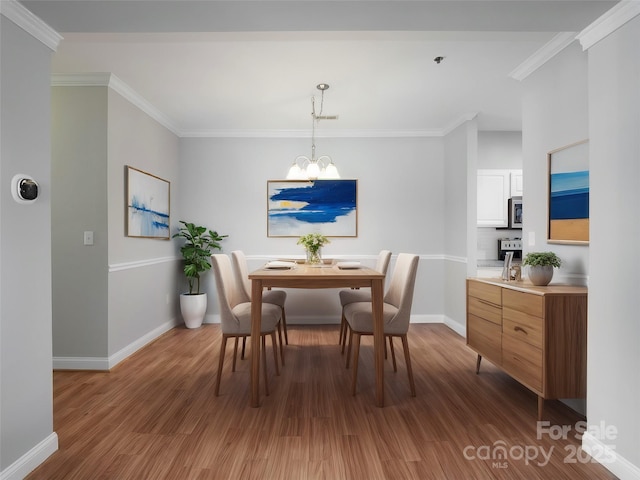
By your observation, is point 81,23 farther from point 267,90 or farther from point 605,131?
point 605,131

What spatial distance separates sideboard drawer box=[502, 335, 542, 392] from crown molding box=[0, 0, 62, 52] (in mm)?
3221

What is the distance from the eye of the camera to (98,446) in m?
1.97

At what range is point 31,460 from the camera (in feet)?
5.78

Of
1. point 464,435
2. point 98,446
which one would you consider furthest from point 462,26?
point 98,446

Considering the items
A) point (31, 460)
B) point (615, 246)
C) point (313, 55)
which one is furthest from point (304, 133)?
point (31, 460)

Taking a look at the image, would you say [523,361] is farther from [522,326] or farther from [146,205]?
[146,205]

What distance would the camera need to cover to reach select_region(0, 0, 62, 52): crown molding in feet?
5.44

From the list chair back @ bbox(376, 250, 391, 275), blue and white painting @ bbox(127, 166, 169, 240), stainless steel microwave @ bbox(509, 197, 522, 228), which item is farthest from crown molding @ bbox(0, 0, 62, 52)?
stainless steel microwave @ bbox(509, 197, 522, 228)

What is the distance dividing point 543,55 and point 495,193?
83.4 inches

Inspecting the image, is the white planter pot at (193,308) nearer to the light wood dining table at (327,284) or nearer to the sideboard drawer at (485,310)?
the light wood dining table at (327,284)

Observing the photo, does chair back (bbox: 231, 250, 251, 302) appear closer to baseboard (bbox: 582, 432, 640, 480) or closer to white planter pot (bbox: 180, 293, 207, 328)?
white planter pot (bbox: 180, 293, 207, 328)

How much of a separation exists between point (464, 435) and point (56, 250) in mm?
3425

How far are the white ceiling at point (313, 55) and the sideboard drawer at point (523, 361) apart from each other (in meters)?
1.84

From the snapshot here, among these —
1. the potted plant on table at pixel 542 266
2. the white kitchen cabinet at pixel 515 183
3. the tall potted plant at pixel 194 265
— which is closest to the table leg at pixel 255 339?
the potted plant on table at pixel 542 266
